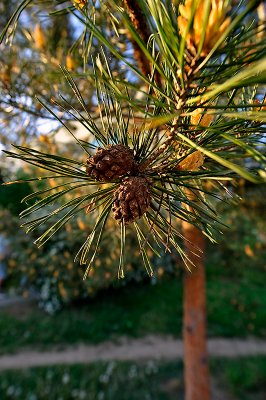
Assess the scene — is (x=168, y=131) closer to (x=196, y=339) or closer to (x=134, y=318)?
(x=196, y=339)

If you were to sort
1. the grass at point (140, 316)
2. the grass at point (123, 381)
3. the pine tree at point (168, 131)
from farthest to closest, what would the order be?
the grass at point (140, 316) < the grass at point (123, 381) < the pine tree at point (168, 131)

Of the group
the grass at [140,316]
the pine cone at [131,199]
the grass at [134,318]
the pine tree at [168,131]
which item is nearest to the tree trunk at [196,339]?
the grass at [140,316]

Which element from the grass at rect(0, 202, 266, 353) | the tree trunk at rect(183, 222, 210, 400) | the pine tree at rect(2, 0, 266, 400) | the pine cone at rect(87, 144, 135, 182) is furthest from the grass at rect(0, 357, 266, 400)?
the pine cone at rect(87, 144, 135, 182)

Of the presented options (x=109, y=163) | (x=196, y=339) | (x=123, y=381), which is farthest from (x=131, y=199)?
(x=123, y=381)

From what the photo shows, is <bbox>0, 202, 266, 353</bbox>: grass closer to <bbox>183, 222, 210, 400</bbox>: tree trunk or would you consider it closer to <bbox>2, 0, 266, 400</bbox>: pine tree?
<bbox>183, 222, 210, 400</bbox>: tree trunk

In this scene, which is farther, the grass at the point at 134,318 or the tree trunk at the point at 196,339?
the grass at the point at 134,318

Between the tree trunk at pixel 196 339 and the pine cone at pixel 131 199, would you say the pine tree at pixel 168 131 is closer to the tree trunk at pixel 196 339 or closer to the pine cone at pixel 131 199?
the pine cone at pixel 131 199

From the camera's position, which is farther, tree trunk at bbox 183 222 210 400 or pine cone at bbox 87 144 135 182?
tree trunk at bbox 183 222 210 400
